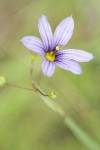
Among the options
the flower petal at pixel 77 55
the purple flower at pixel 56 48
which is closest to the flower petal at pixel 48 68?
the purple flower at pixel 56 48

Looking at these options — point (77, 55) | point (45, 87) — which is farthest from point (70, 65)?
point (45, 87)

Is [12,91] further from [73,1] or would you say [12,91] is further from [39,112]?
[73,1]

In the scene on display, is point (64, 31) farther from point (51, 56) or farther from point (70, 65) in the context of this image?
point (70, 65)

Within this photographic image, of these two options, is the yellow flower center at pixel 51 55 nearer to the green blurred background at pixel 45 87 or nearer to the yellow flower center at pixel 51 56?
the yellow flower center at pixel 51 56

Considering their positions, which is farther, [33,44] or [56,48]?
[56,48]

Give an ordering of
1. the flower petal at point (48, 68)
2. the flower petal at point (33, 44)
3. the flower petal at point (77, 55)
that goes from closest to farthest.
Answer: the flower petal at point (48, 68), the flower petal at point (33, 44), the flower petal at point (77, 55)

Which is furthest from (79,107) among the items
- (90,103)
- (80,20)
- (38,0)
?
(38,0)
